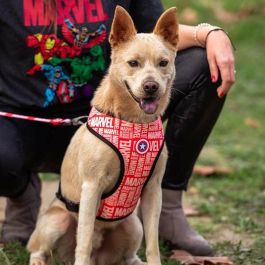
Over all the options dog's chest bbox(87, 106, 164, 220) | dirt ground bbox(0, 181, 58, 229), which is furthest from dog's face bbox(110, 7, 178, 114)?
dirt ground bbox(0, 181, 58, 229)

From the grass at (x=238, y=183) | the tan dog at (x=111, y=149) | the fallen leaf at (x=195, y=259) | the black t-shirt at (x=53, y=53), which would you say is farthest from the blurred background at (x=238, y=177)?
the black t-shirt at (x=53, y=53)

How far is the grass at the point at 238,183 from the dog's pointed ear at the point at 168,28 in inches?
44.3

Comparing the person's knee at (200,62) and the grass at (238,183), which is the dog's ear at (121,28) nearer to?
the person's knee at (200,62)

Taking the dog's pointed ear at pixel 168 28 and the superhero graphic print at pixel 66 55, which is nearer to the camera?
the dog's pointed ear at pixel 168 28

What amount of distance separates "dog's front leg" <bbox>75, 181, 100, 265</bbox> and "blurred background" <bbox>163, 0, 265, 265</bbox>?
988mm

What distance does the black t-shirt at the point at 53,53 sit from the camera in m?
3.62

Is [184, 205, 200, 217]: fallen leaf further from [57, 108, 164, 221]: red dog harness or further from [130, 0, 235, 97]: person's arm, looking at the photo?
[57, 108, 164, 221]: red dog harness

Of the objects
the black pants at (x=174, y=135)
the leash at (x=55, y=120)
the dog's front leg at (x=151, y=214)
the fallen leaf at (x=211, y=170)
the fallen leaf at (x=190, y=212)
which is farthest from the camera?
the fallen leaf at (x=211, y=170)

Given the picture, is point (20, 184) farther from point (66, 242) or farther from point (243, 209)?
point (243, 209)

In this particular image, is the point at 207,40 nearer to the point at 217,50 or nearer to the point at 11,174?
the point at 217,50

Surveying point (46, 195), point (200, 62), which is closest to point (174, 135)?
point (200, 62)

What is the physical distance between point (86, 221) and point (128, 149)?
367 millimetres

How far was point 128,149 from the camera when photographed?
3.14 meters

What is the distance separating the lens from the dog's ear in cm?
314
